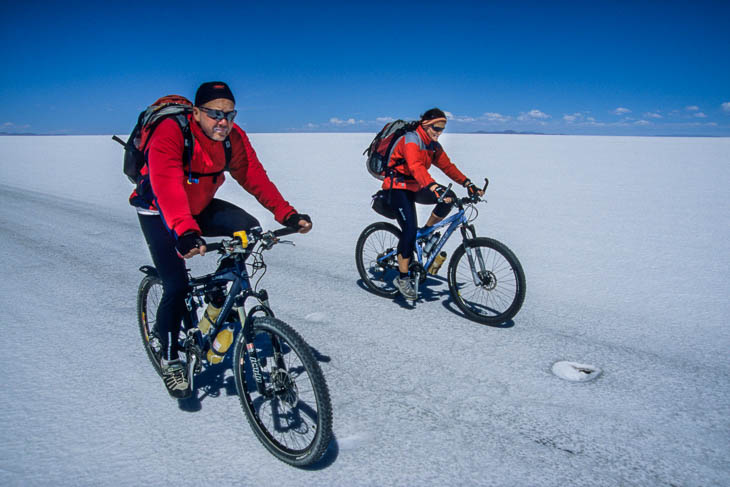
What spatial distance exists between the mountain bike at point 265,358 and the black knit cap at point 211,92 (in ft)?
2.98

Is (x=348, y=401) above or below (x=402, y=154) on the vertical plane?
below

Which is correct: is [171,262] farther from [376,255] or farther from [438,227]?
[376,255]

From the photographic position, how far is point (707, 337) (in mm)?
4168

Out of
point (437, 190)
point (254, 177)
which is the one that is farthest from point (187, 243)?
point (437, 190)

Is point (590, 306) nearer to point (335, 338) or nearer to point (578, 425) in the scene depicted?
point (578, 425)

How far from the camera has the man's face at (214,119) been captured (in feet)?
9.50

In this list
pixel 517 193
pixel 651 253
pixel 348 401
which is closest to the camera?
pixel 348 401

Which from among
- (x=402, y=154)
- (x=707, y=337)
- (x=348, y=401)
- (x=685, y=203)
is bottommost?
(x=348, y=401)

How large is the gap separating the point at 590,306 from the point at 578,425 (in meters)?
2.32

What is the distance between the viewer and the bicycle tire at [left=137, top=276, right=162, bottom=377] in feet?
12.0

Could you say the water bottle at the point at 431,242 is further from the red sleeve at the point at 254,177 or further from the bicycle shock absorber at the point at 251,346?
the bicycle shock absorber at the point at 251,346

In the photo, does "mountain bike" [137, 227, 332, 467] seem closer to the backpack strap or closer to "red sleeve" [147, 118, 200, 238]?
"red sleeve" [147, 118, 200, 238]

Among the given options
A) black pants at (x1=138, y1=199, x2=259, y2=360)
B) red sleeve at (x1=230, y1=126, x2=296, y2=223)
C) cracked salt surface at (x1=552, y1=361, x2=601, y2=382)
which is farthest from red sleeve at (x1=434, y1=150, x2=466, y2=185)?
black pants at (x1=138, y1=199, x2=259, y2=360)

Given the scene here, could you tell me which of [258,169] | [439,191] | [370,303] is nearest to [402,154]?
[439,191]
